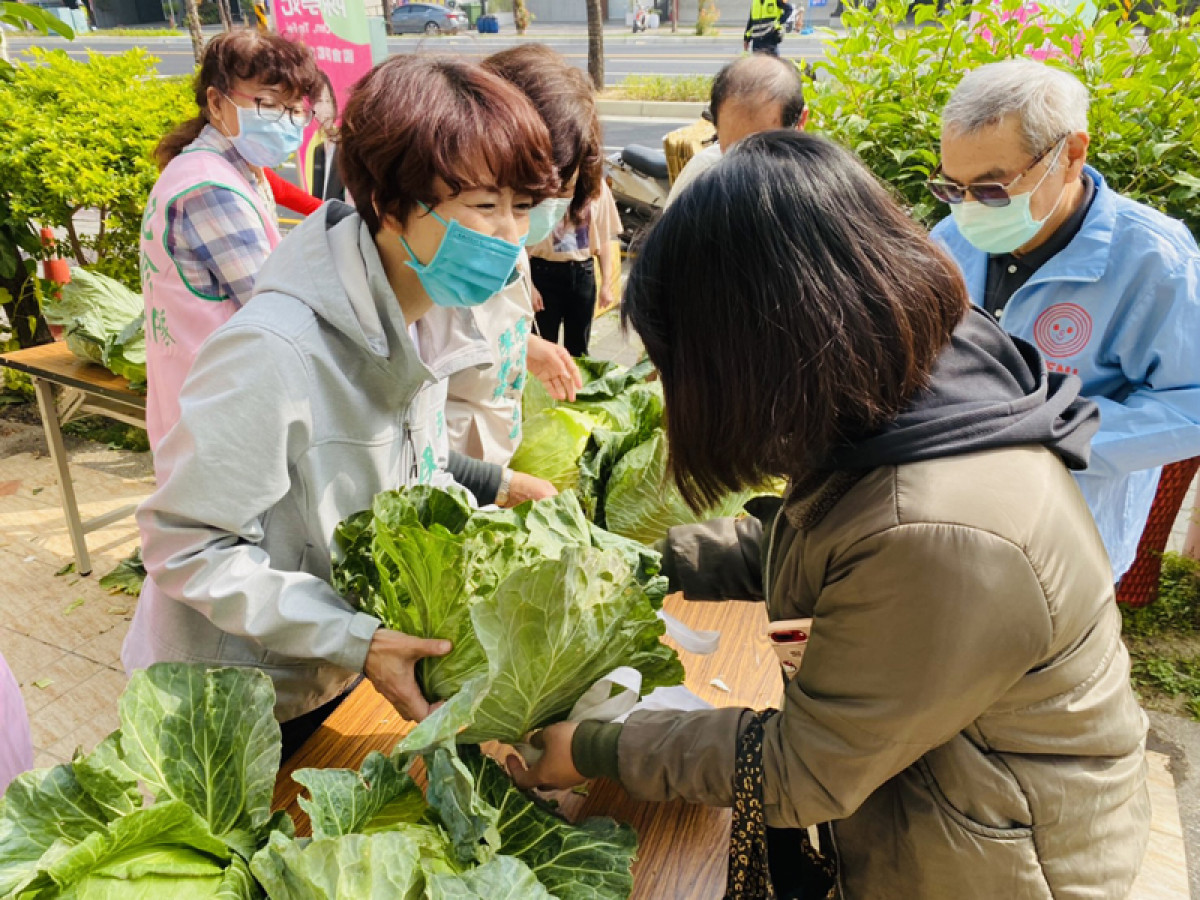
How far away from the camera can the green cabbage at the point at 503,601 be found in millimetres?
1255

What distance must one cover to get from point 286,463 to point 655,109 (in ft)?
56.0

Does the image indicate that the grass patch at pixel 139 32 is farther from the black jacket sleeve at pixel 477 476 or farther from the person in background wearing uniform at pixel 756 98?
the black jacket sleeve at pixel 477 476

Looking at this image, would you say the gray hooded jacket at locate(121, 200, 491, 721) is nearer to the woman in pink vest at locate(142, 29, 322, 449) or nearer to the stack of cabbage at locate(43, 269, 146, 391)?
the woman in pink vest at locate(142, 29, 322, 449)

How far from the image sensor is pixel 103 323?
3.69 metres

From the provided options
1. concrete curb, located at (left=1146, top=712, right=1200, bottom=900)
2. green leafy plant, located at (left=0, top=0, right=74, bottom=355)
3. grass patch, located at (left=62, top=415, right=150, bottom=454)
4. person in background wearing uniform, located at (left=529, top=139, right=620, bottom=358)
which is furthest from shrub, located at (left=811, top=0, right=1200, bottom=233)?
grass patch, located at (left=62, top=415, right=150, bottom=454)

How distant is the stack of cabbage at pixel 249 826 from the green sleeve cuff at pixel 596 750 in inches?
3.1

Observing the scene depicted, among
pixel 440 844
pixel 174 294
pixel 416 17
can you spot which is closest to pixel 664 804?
pixel 440 844

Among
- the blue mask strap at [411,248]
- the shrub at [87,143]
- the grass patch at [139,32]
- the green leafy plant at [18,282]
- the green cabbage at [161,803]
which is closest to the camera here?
the green cabbage at [161,803]

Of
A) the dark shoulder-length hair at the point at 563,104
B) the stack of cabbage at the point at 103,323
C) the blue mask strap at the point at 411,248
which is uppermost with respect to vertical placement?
the dark shoulder-length hair at the point at 563,104

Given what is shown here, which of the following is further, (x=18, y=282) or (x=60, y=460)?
(x=18, y=282)

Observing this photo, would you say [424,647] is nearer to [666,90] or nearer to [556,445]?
[556,445]

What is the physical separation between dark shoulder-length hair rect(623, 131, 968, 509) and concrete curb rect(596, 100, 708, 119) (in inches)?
650

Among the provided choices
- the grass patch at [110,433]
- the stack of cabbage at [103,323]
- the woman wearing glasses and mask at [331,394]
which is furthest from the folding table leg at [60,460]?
the woman wearing glasses and mask at [331,394]

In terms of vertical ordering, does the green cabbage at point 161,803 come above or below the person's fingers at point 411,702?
above
